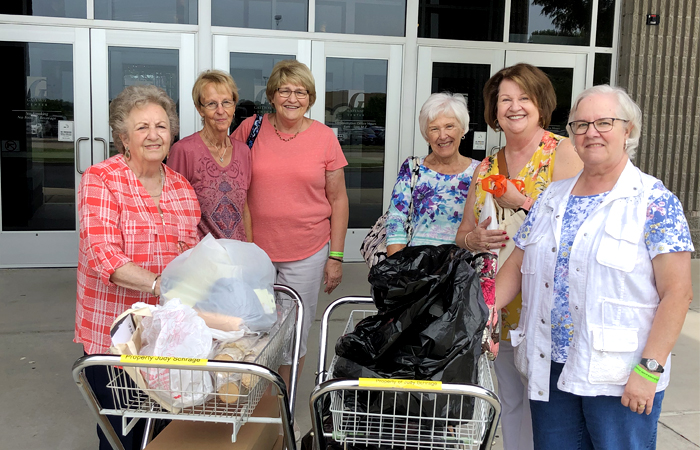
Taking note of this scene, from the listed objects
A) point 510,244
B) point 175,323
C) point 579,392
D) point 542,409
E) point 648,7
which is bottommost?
point 542,409

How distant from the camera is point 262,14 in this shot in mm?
6754

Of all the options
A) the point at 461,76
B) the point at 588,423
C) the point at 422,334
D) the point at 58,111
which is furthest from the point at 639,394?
the point at 58,111

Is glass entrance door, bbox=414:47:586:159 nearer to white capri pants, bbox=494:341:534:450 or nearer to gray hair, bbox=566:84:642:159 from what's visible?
white capri pants, bbox=494:341:534:450

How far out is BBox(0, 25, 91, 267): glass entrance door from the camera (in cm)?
638

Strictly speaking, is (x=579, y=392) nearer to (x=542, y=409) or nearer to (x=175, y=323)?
(x=542, y=409)

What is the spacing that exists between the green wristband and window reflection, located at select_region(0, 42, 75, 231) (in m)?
6.24

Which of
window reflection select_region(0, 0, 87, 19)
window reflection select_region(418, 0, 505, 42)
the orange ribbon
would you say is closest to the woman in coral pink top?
the orange ribbon

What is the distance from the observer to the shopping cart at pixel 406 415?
1.61 m

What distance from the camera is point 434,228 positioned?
2.82 meters

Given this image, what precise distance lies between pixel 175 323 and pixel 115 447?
66 centimetres

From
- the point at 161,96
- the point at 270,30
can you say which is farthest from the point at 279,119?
the point at 270,30

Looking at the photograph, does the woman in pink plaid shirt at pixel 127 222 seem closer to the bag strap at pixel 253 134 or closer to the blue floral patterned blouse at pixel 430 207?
the bag strap at pixel 253 134

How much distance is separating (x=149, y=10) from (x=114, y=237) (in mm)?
5051

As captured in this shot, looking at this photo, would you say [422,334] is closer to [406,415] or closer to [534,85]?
[406,415]
